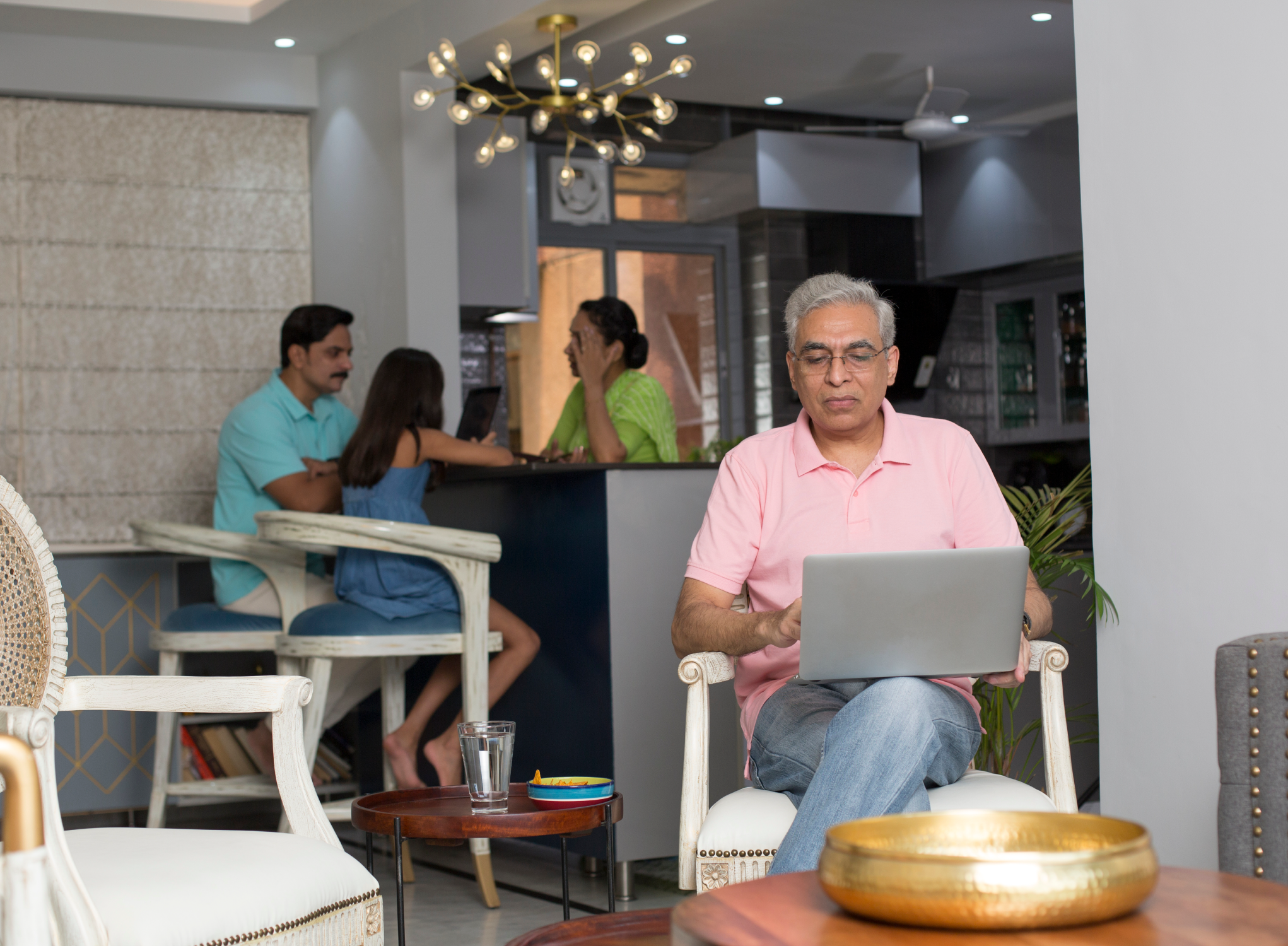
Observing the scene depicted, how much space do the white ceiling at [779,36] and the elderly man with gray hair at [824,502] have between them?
2.34m

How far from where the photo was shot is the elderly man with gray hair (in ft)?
7.47

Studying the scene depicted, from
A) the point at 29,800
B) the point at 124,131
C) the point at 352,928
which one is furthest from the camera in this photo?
the point at 124,131

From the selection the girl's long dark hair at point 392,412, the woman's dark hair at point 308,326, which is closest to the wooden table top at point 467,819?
the girl's long dark hair at point 392,412

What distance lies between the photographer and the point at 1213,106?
7.68 ft

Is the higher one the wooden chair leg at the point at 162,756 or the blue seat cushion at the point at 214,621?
the blue seat cushion at the point at 214,621

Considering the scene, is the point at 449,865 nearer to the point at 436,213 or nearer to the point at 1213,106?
the point at 436,213

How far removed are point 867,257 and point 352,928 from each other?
547 centimetres

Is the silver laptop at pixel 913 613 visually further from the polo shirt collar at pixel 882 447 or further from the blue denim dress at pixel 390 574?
the blue denim dress at pixel 390 574

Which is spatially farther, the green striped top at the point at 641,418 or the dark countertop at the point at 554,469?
the green striped top at the point at 641,418

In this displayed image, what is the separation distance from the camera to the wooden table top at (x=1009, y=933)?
109cm

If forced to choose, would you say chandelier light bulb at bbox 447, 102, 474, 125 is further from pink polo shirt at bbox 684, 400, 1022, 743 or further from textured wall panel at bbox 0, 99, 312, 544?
pink polo shirt at bbox 684, 400, 1022, 743

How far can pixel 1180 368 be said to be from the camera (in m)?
2.39

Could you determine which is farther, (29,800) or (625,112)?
(625,112)

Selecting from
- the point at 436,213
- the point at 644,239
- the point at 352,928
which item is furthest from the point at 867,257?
the point at 352,928
